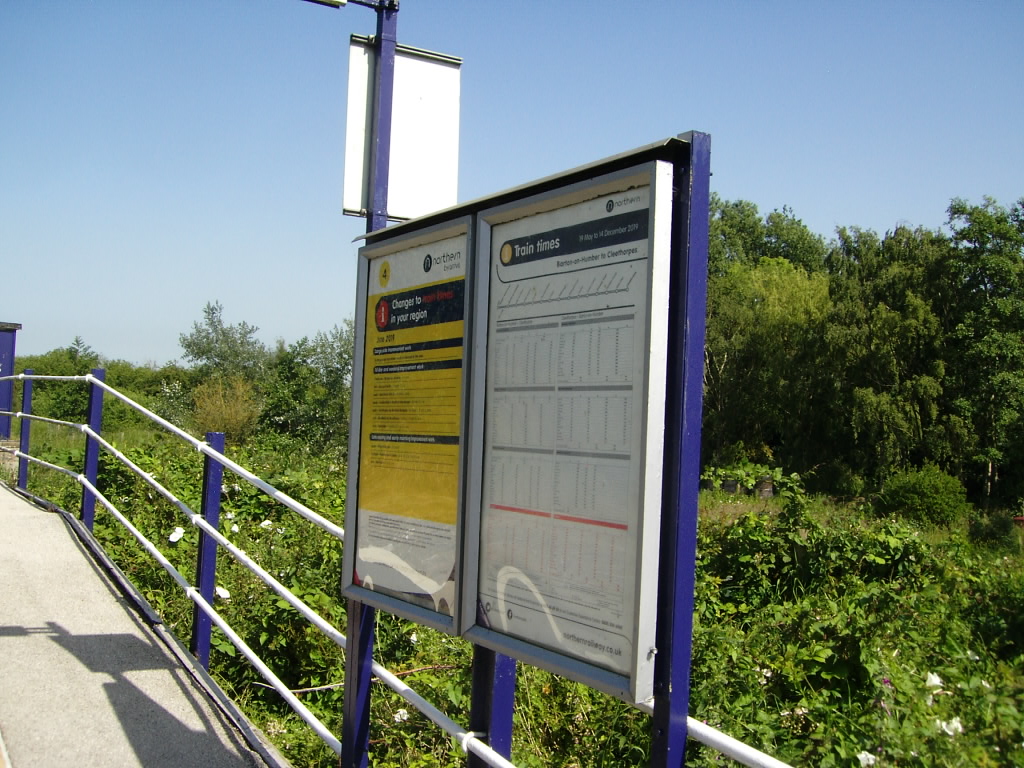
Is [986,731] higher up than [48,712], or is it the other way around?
[986,731]

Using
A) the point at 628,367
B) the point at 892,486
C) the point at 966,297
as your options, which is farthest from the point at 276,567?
the point at 966,297

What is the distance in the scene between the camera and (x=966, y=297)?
41.2m

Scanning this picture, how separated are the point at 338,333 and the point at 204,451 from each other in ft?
101

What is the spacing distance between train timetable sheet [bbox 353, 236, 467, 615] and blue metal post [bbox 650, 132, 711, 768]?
69cm

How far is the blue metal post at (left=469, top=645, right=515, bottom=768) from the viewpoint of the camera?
245 centimetres

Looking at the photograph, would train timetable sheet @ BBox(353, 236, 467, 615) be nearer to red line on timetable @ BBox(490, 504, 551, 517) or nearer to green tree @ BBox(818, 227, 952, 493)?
red line on timetable @ BBox(490, 504, 551, 517)

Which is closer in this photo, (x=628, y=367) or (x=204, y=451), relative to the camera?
(x=628, y=367)

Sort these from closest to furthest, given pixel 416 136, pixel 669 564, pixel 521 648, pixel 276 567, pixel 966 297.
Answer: pixel 669 564, pixel 521 648, pixel 416 136, pixel 276 567, pixel 966 297

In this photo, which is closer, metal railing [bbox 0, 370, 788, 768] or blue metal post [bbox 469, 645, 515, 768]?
metal railing [bbox 0, 370, 788, 768]

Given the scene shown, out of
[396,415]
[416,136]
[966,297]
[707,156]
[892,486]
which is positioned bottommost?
[892,486]

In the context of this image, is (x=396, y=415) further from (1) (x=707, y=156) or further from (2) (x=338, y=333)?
(2) (x=338, y=333)

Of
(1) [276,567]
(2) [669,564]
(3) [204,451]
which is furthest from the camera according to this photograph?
(1) [276,567]

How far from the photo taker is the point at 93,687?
379cm

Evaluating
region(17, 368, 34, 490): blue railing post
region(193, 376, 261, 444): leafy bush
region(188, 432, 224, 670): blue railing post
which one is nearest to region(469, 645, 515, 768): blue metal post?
region(188, 432, 224, 670): blue railing post
